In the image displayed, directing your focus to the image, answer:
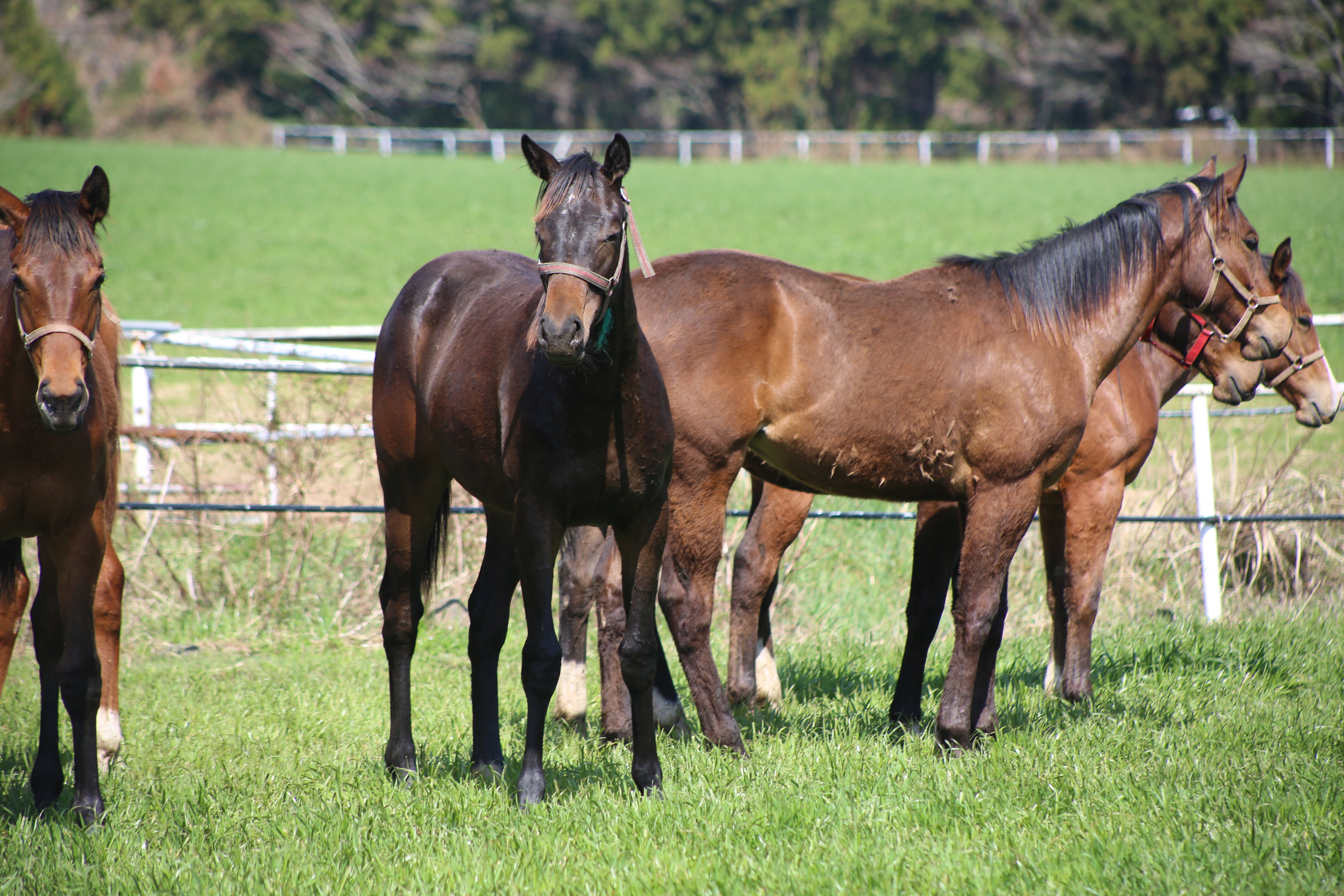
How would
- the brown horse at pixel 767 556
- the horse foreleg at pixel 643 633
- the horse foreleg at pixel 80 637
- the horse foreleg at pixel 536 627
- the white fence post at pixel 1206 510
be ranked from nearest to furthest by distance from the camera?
the horse foreleg at pixel 536 627 < the horse foreleg at pixel 643 633 < the horse foreleg at pixel 80 637 < the brown horse at pixel 767 556 < the white fence post at pixel 1206 510

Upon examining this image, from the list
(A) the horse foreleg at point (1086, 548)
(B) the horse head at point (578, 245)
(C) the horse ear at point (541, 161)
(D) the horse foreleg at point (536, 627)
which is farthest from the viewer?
(A) the horse foreleg at point (1086, 548)

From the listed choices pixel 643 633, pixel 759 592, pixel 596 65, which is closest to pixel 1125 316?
→ pixel 759 592

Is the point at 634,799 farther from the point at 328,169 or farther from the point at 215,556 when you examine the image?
the point at 328,169

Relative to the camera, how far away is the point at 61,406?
3.29m

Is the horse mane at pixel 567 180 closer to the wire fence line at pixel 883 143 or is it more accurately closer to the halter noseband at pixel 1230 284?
the halter noseband at pixel 1230 284

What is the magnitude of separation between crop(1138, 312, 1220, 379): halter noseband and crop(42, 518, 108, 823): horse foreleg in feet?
13.8

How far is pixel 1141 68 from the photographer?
153 feet

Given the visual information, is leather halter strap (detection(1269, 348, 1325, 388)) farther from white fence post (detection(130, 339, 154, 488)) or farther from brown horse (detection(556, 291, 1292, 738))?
white fence post (detection(130, 339, 154, 488))

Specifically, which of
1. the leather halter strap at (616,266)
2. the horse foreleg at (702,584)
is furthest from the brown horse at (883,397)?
the leather halter strap at (616,266)

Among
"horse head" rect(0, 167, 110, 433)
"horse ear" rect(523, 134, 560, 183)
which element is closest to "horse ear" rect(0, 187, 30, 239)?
"horse head" rect(0, 167, 110, 433)

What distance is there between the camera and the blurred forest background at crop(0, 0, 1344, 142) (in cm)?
4878

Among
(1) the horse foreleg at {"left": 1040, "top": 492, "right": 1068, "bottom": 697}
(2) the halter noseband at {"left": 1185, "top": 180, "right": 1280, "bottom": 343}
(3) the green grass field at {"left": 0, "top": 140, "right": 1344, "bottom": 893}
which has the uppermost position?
(2) the halter noseband at {"left": 1185, "top": 180, "right": 1280, "bottom": 343}

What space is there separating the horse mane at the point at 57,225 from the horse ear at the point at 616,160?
177 centimetres

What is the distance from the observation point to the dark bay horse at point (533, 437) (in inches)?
129
